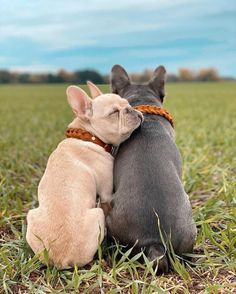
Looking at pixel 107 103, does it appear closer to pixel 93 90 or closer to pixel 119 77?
pixel 93 90

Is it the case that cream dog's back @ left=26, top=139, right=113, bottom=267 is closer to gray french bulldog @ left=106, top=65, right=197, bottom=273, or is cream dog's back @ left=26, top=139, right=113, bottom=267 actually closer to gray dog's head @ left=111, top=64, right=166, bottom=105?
gray french bulldog @ left=106, top=65, right=197, bottom=273

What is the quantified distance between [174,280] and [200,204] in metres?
1.75

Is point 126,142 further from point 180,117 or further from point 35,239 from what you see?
point 180,117

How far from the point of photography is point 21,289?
3961 millimetres

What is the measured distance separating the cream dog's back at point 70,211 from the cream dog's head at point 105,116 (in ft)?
0.84

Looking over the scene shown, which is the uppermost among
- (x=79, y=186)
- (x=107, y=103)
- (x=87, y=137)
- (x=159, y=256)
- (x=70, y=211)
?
(x=107, y=103)

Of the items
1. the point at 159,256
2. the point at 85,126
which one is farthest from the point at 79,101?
the point at 159,256

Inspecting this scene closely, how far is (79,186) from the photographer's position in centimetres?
412

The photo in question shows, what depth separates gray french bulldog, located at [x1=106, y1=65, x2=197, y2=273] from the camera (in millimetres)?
3949

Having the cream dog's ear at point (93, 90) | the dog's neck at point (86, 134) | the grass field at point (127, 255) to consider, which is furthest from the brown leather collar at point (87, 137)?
the grass field at point (127, 255)

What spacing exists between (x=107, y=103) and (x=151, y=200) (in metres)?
1.01

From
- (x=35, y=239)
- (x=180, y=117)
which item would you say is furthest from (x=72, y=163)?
(x=180, y=117)

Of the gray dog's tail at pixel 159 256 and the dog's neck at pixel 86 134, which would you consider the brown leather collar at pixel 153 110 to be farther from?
the gray dog's tail at pixel 159 256

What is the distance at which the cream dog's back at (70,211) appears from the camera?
13.0 ft
